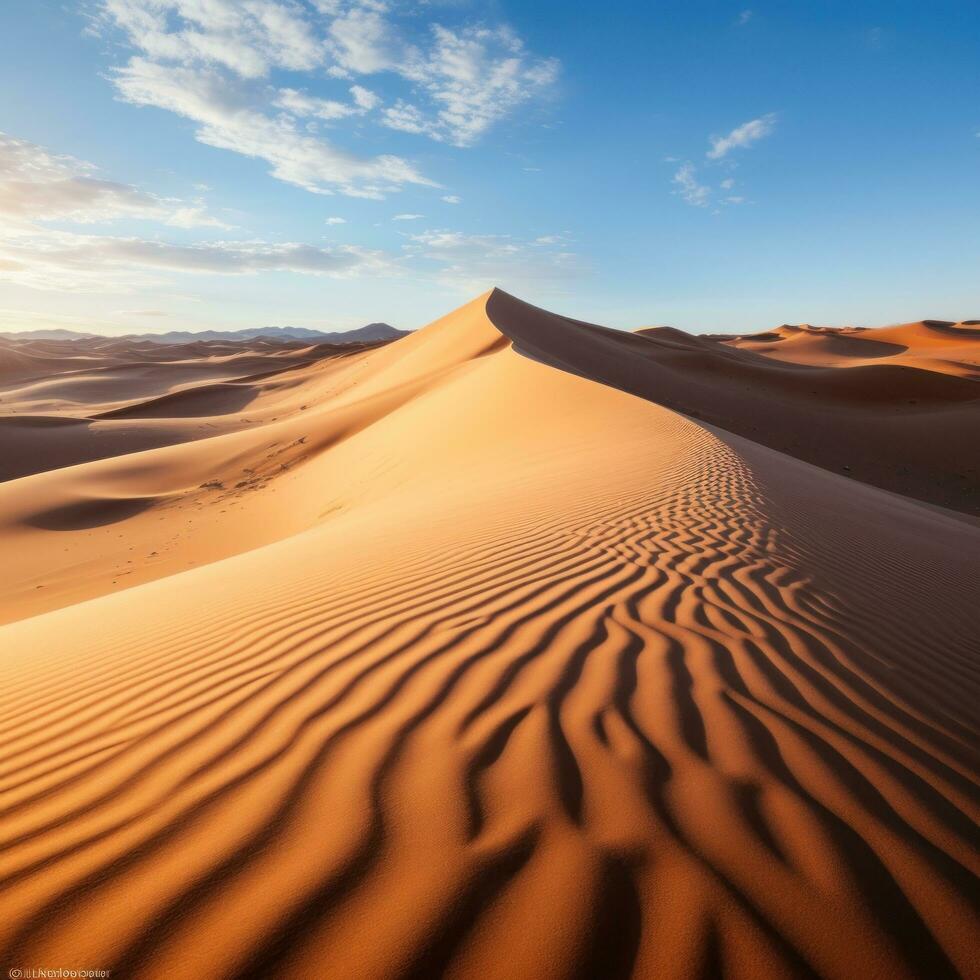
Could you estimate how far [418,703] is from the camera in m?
2.14

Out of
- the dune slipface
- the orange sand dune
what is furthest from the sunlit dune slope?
the orange sand dune

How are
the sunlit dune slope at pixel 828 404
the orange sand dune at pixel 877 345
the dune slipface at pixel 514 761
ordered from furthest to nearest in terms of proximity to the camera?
the orange sand dune at pixel 877 345 < the sunlit dune slope at pixel 828 404 < the dune slipface at pixel 514 761

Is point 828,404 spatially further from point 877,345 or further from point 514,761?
point 877,345

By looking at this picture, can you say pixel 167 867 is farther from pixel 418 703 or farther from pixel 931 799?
pixel 931 799

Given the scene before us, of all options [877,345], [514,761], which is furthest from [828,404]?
[877,345]

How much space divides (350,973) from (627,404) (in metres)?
9.99

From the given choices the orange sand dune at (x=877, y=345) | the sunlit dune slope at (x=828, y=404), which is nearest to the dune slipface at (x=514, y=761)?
the sunlit dune slope at (x=828, y=404)

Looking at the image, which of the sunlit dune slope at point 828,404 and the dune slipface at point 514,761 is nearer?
the dune slipface at point 514,761

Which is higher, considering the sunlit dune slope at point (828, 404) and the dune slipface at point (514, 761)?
the dune slipface at point (514, 761)

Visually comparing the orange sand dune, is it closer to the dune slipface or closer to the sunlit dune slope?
the sunlit dune slope

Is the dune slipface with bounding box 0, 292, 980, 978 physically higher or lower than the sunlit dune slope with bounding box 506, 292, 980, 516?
higher

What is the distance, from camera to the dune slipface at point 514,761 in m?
1.27

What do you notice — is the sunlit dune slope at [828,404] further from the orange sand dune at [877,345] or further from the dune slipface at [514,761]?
the orange sand dune at [877,345]

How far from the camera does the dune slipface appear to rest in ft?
4.17
